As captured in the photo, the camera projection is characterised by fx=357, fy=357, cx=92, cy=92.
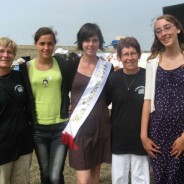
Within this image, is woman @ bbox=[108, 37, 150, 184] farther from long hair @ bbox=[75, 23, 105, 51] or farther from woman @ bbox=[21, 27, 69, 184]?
woman @ bbox=[21, 27, 69, 184]

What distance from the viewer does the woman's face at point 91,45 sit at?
331 centimetres

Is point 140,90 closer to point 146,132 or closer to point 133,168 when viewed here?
point 146,132

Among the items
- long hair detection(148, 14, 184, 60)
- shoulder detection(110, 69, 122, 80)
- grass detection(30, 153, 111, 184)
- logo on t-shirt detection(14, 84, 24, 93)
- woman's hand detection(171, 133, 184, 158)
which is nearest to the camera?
woman's hand detection(171, 133, 184, 158)

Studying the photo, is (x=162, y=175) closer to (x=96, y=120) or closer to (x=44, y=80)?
(x=96, y=120)

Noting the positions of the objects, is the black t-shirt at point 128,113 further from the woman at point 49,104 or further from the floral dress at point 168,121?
the woman at point 49,104

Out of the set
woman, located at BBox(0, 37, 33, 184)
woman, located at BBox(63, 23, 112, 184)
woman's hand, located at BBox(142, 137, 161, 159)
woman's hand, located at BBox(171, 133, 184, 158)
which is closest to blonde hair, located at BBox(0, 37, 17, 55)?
woman, located at BBox(0, 37, 33, 184)

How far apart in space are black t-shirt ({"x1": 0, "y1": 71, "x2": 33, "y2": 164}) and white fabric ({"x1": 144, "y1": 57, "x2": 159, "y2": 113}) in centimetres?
110

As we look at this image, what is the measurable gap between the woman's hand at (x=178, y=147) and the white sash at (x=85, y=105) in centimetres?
97

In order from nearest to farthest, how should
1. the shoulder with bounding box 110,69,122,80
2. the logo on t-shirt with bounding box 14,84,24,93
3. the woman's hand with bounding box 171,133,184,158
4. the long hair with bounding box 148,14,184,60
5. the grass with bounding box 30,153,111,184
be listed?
1. the woman's hand with bounding box 171,133,184,158
2. the long hair with bounding box 148,14,184,60
3. the logo on t-shirt with bounding box 14,84,24,93
4. the shoulder with bounding box 110,69,122,80
5. the grass with bounding box 30,153,111,184

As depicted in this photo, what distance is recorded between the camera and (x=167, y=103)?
2701mm

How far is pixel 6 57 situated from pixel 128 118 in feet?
3.87

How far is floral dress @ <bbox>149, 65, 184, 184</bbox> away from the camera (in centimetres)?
267

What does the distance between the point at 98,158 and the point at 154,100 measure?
0.88 metres

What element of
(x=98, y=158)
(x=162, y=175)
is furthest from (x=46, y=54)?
(x=162, y=175)
